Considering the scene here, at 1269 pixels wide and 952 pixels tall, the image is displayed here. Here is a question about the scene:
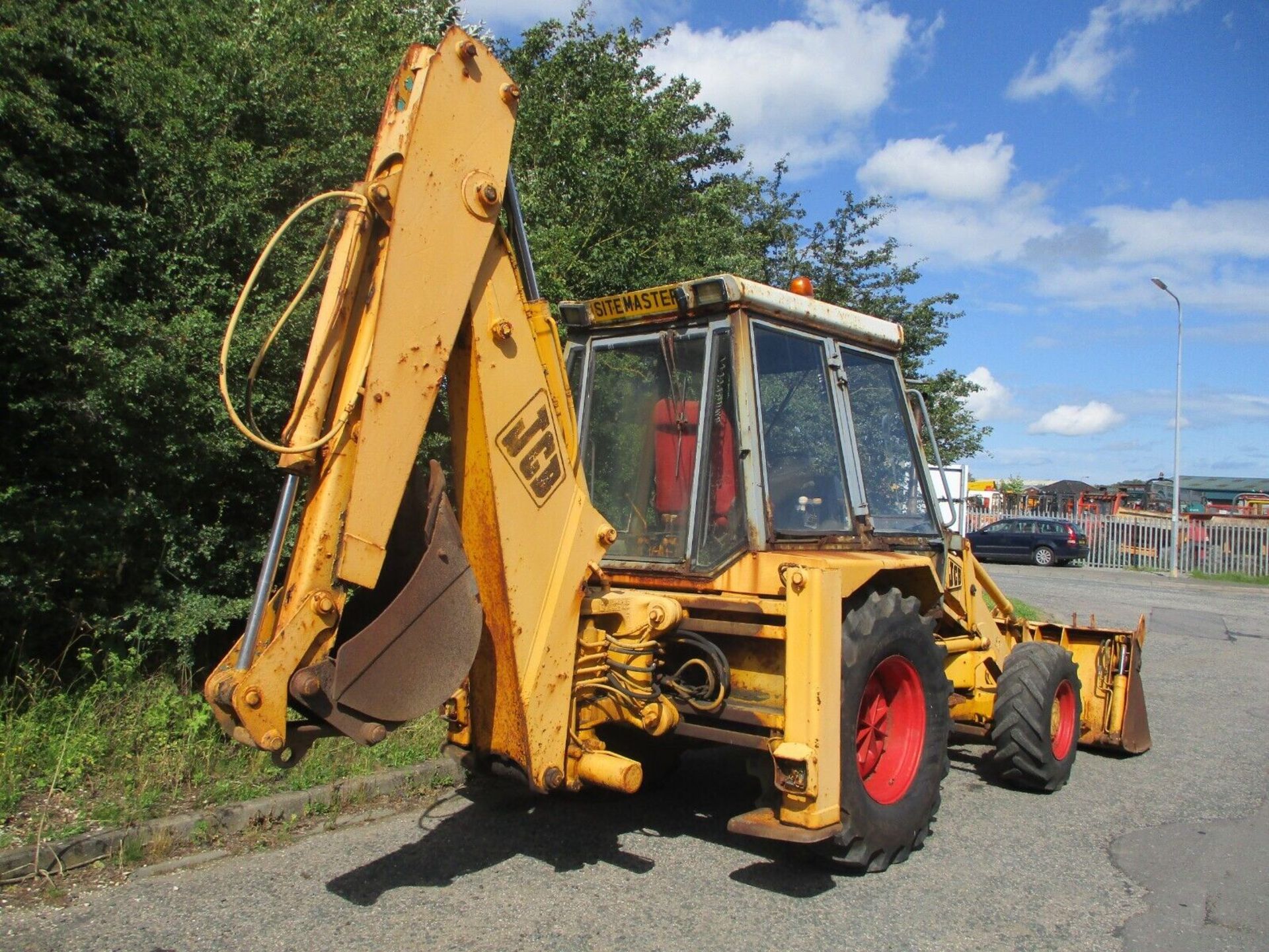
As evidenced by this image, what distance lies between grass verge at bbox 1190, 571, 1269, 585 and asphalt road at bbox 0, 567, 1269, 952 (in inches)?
843

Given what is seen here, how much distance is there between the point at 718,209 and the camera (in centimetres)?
1179

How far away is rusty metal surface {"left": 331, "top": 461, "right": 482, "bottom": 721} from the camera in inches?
138

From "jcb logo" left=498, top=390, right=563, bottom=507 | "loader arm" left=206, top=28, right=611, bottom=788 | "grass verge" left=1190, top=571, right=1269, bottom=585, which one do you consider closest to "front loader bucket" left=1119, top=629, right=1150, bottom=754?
"loader arm" left=206, top=28, right=611, bottom=788

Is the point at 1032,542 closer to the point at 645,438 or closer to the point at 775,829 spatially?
the point at 645,438

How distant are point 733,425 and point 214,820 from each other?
3.08m

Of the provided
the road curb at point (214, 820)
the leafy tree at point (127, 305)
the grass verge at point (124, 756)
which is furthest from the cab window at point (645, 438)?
the leafy tree at point (127, 305)

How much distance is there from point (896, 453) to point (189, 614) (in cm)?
421

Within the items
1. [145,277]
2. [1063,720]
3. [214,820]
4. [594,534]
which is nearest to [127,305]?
[145,277]

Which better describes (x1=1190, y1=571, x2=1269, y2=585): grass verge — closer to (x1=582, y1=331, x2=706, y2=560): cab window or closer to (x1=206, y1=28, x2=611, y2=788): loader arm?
(x1=582, y1=331, x2=706, y2=560): cab window

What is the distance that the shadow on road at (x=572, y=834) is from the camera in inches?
179

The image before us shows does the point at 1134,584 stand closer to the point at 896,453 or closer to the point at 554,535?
the point at 896,453

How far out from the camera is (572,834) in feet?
17.0

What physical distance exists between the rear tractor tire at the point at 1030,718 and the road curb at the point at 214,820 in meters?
3.18

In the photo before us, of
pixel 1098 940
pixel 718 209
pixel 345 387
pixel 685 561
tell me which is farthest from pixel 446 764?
pixel 718 209
